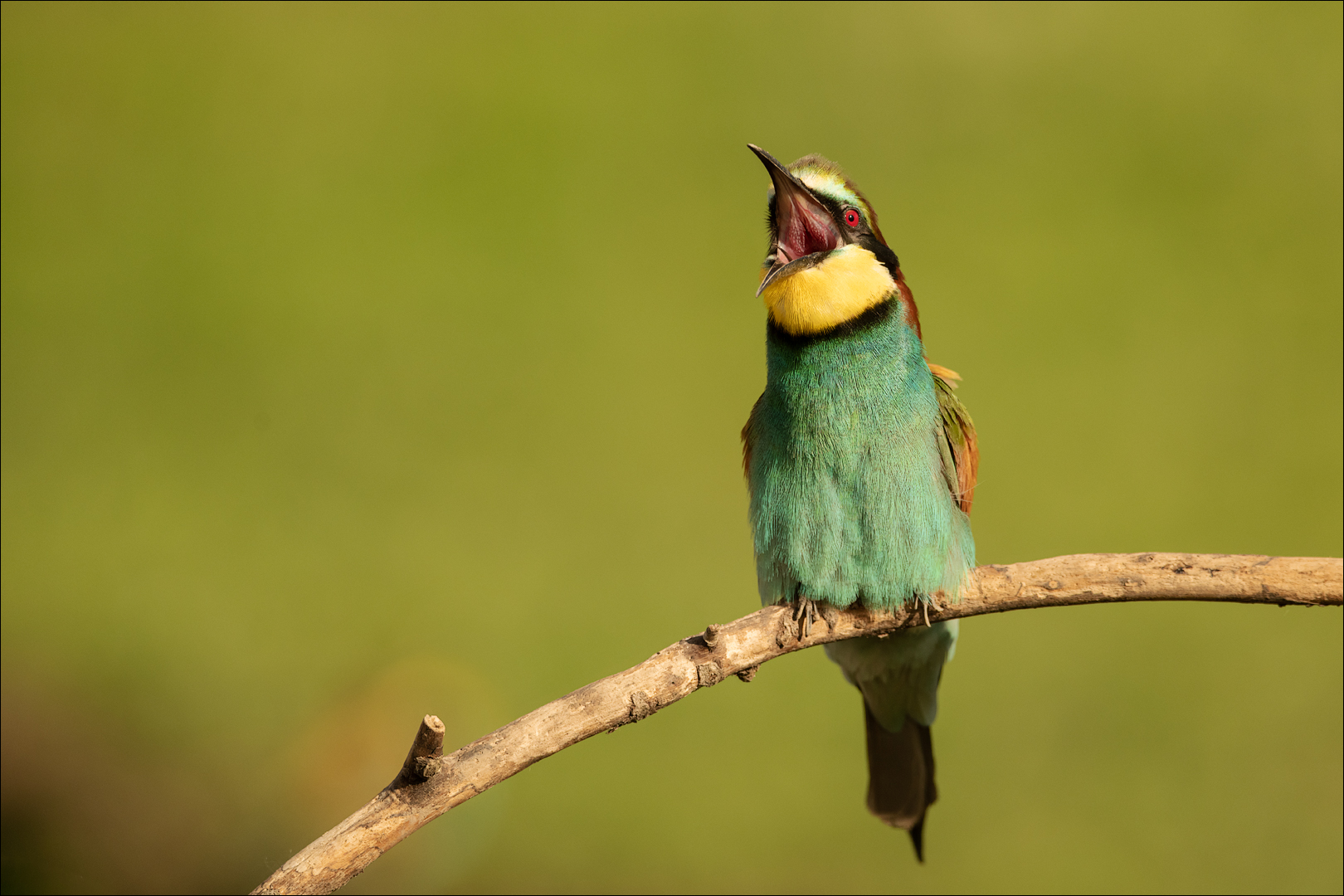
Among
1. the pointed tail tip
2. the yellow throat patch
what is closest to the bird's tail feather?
the pointed tail tip

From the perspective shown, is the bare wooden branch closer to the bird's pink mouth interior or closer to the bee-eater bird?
the bee-eater bird

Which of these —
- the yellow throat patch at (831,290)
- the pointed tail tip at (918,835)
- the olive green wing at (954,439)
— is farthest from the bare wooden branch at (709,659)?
the pointed tail tip at (918,835)

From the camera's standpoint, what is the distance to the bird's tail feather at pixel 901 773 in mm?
1341

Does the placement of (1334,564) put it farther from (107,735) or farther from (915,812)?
(107,735)

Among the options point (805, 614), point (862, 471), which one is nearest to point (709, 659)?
point (805, 614)

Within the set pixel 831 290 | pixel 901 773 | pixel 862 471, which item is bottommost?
pixel 901 773

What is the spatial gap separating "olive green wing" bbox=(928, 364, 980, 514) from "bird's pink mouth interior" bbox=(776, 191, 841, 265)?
0.20 metres

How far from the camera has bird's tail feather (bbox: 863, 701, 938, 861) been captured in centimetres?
134

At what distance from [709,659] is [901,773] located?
0.64m

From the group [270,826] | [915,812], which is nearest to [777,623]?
[915,812]

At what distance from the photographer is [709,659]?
85 centimetres

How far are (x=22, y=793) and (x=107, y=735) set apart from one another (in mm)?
157

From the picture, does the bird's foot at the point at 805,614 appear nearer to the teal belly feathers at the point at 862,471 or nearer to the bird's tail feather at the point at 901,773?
the teal belly feathers at the point at 862,471

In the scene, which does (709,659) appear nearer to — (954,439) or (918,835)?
(954,439)
